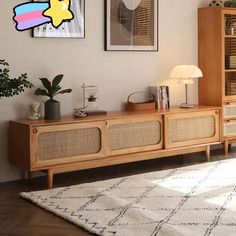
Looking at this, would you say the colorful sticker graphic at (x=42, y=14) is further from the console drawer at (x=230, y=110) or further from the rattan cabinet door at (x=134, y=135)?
the console drawer at (x=230, y=110)

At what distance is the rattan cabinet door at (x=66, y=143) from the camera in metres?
4.14

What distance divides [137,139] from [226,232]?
1900mm

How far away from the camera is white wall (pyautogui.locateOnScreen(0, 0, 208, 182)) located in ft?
14.7

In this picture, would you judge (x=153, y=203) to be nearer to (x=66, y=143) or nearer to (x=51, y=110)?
(x=66, y=143)

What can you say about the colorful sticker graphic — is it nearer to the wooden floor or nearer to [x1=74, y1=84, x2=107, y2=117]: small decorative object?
[x1=74, y1=84, x2=107, y2=117]: small decorative object

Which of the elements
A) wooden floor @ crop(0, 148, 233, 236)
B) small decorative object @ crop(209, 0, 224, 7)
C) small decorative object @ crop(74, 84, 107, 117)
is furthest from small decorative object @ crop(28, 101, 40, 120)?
small decorative object @ crop(209, 0, 224, 7)

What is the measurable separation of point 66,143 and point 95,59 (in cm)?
109

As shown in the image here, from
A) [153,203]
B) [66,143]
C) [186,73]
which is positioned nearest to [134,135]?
[66,143]

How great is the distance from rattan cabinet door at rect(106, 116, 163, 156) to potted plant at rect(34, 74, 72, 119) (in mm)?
500

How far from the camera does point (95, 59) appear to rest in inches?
196

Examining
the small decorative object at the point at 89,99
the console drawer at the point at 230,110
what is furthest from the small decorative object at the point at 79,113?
the console drawer at the point at 230,110

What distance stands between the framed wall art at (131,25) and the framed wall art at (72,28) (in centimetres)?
29

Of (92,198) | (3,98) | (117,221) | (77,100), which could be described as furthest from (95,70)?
(117,221)

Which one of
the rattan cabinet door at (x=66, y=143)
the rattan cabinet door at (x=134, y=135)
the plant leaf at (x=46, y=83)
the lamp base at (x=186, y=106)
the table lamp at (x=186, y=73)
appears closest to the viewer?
the rattan cabinet door at (x=66, y=143)
